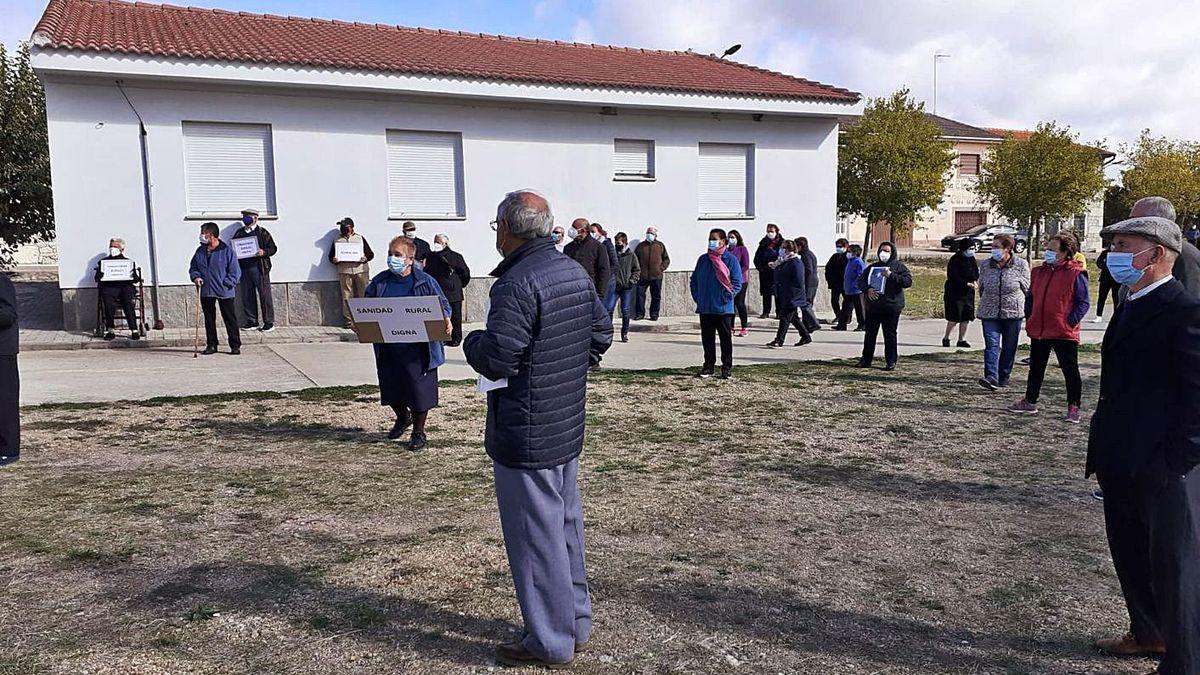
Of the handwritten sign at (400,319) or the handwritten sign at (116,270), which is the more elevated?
the handwritten sign at (116,270)

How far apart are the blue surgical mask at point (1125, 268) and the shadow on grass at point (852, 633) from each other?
1.58 m

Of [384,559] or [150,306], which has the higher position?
[150,306]

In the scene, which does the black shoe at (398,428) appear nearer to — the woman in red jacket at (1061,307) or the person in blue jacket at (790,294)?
the woman in red jacket at (1061,307)

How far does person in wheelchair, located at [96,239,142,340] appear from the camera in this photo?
553 inches

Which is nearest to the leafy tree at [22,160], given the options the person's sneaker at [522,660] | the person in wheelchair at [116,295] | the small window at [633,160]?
the person in wheelchair at [116,295]

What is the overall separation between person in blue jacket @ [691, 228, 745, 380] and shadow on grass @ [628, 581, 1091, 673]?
20.9 feet

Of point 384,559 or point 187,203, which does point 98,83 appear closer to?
point 187,203

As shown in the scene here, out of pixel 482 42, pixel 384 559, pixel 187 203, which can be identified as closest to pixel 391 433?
pixel 384 559

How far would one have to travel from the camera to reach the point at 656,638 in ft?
13.6

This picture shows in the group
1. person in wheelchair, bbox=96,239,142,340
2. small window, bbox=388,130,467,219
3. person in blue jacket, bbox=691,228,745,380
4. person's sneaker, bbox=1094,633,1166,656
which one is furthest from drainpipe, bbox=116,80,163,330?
person's sneaker, bbox=1094,633,1166,656

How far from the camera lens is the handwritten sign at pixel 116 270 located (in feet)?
45.8

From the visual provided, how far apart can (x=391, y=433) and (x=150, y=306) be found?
927 cm

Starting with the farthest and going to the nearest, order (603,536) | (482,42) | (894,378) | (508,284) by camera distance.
A: (482,42)
(894,378)
(603,536)
(508,284)

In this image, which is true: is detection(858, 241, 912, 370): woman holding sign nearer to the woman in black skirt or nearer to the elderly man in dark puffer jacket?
the woman in black skirt
